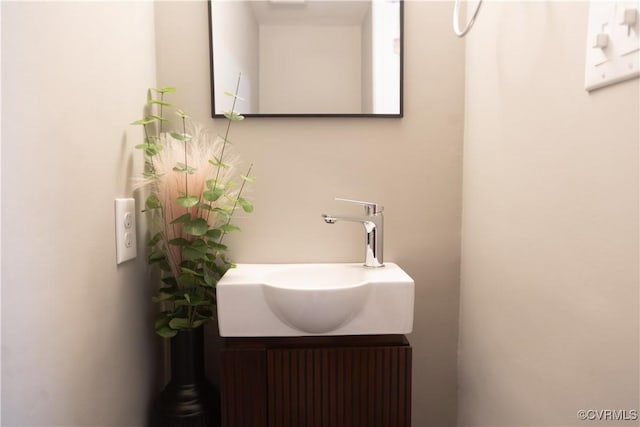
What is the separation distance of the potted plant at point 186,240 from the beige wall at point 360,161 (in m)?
0.16

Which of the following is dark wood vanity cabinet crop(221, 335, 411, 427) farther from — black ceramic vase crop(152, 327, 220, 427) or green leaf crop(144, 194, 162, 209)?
green leaf crop(144, 194, 162, 209)

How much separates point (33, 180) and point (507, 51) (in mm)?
1097

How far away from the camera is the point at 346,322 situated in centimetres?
103

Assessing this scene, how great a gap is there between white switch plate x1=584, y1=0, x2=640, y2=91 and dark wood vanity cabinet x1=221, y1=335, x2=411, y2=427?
0.75m

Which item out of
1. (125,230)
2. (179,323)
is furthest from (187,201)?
(179,323)

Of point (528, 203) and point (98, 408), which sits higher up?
point (528, 203)

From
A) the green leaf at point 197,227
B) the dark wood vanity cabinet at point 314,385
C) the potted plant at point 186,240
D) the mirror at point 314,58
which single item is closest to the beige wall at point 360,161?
the mirror at point 314,58

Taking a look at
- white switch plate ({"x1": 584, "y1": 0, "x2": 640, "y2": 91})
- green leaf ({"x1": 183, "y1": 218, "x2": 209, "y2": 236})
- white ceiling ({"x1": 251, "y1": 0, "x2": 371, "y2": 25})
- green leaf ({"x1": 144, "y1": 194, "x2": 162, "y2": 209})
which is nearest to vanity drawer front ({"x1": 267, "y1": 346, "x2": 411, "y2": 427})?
green leaf ({"x1": 183, "y1": 218, "x2": 209, "y2": 236})

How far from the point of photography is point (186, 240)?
1.12m

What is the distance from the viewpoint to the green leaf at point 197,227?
1.04 meters

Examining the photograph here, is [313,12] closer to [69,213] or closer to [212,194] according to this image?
[212,194]

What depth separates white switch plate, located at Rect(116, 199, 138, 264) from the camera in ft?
3.32

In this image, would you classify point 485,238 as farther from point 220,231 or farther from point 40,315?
point 40,315

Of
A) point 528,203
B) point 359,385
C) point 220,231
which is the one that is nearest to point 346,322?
point 359,385
